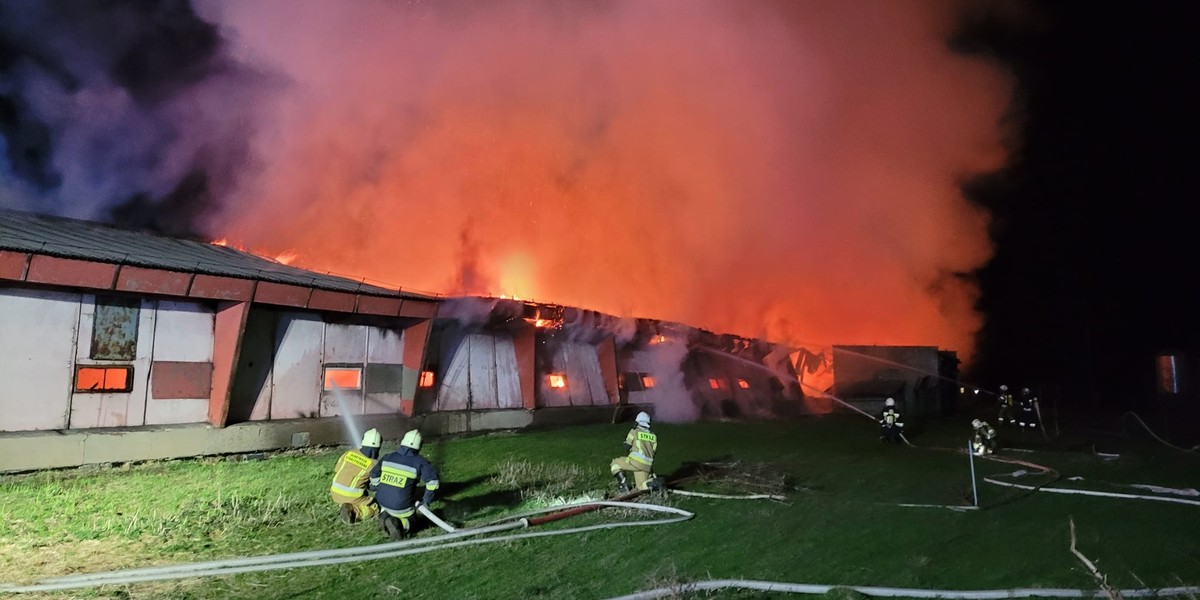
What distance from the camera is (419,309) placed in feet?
50.1

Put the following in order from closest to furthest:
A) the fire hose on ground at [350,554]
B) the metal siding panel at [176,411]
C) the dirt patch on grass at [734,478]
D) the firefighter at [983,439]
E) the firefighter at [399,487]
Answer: the fire hose on ground at [350,554] < the firefighter at [399,487] < the dirt patch on grass at [734,478] < the metal siding panel at [176,411] < the firefighter at [983,439]

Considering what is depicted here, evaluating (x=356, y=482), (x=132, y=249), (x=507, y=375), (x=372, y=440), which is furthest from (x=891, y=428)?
(x=132, y=249)

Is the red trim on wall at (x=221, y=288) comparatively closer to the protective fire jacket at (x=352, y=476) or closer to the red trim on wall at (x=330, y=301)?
the red trim on wall at (x=330, y=301)

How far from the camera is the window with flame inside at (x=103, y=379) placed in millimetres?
10945

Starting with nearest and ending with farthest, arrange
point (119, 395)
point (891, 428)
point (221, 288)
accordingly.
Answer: point (119, 395) < point (221, 288) < point (891, 428)

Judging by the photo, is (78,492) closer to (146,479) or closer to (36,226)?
(146,479)

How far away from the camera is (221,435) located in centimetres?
1213

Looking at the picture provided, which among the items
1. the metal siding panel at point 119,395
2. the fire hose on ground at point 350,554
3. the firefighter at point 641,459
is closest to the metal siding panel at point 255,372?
the metal siding panel at point 119,395

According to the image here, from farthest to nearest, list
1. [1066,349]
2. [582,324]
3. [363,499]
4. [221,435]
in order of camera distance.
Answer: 1. [1066,349]
2. [582,324]
3. [221,435]
4. [363,499]

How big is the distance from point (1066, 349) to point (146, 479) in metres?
60.3

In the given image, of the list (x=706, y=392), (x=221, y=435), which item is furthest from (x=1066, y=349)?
(x=221, y=435)

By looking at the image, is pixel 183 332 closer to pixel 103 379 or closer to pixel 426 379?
pixel 103 379

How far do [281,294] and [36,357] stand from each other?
3.78m

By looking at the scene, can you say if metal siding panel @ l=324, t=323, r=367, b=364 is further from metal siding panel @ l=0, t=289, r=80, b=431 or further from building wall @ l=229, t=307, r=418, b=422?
metal siding panel @ l=0, t=289, r=80, b=431
